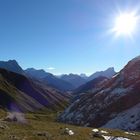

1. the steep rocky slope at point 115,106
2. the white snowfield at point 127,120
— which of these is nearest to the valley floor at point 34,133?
the white snowfield at point 127,120

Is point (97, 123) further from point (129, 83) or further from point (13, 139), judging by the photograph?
point (13, 139)

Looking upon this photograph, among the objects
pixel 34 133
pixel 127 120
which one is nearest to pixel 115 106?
pixel 127 120

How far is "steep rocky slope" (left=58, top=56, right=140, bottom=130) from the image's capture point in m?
112

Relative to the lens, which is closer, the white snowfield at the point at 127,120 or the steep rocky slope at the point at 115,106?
the white snowfield at the point at 127,120

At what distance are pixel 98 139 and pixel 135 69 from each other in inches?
4612

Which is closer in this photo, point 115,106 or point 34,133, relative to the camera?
point 34,133

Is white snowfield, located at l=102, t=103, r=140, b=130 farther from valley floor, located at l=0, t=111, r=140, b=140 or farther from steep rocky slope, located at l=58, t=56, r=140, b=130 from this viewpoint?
valley floor, located at l=0, t=111, r=140, b=140

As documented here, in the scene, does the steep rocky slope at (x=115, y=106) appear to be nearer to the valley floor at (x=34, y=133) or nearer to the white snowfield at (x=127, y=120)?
the white snowfield at (x=127, y=120)

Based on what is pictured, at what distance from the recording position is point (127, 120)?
109188mm

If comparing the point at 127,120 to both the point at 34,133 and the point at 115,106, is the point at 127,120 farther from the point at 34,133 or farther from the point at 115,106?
the point at 34,133

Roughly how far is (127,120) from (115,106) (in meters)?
19.9

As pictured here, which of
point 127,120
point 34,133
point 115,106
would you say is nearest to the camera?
point 34,133

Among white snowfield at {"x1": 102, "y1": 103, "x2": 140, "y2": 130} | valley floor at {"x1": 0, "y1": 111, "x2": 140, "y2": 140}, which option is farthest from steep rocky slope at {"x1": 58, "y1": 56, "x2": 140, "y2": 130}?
valley floor at {"x1": 0, "y1": 111, "x2": 140, "y2": 140}

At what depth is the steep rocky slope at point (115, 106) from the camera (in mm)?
112375
